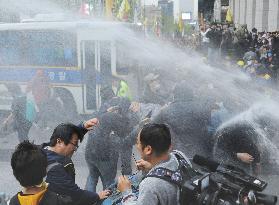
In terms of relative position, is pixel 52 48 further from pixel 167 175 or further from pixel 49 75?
pixel 167 175

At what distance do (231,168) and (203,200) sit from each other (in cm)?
35

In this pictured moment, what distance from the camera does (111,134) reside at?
6051mm

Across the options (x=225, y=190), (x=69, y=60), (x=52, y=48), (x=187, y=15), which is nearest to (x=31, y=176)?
(x=225, y=190)

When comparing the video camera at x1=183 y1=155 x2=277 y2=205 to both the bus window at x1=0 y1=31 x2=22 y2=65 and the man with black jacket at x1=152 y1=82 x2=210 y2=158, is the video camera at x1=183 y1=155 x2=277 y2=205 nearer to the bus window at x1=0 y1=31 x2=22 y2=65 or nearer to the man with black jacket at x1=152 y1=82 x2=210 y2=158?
the man with black jacket at x1=152 y1=82 x2=210 y2=158

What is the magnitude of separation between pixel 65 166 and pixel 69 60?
8.49 metres

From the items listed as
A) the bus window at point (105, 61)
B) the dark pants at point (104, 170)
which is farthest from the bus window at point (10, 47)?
the dark pants at point (104, 170)

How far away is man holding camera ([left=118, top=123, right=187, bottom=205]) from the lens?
2.66 metres

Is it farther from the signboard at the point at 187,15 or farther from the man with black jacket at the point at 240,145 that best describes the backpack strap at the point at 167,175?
the signboard at the point at 187,15

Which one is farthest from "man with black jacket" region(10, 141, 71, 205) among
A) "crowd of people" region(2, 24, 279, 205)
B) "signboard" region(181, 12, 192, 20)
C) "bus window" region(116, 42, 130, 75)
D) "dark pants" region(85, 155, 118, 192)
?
"signboard" region(181, 12, 192, 20)

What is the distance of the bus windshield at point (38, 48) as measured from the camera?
469 inches

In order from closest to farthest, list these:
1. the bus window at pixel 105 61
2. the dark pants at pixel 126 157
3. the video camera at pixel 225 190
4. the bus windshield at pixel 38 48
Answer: the video camera at pixel 225 190, the dark pants at pixel 126 157, the bus window at pixel 105 61, the bus windshield at pixel 38 48

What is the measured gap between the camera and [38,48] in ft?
39.7

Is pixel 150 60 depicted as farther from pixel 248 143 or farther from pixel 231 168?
pixel 231 168

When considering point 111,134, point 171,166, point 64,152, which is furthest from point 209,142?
point 171,166
